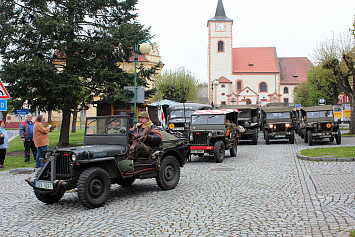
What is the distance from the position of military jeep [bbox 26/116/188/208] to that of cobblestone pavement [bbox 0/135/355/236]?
1.07ft

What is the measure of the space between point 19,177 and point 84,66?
11.5 m

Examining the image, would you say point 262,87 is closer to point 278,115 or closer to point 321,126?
point 278,115

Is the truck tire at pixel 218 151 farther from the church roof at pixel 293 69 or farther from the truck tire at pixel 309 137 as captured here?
the church roof at pixel 293 69

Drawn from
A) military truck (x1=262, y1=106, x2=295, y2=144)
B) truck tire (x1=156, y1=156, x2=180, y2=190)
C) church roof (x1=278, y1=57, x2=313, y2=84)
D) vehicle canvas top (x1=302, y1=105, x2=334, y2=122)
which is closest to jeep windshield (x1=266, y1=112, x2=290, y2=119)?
military truck (x1=262, y1=106, x2=295, y2=144)

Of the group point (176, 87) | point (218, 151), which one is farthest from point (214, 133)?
point (176, 87)

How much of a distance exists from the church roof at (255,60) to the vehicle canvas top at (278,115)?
68641 millimetres

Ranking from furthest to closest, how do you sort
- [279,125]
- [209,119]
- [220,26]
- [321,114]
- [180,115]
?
[220,26] → [180,115] → [279,125] → [321,114] → [209,119]

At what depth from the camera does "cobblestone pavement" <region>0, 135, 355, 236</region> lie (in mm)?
5547

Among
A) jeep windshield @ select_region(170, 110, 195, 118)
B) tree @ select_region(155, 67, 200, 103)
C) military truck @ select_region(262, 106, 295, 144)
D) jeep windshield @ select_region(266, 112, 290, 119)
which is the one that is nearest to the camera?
military truck @ select_region(262, 106, 295, 144)

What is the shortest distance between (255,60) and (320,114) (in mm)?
74717

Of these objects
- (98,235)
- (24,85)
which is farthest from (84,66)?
(98,235)

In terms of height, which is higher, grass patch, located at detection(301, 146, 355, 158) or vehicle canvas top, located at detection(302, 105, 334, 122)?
vehicle canvas top, located at detection(302, 105, 334, 122)

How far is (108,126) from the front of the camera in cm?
830

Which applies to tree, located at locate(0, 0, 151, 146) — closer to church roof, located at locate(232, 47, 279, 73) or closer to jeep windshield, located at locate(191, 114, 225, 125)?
jeep windshield, located at locate(191, 114, 225, 125)
